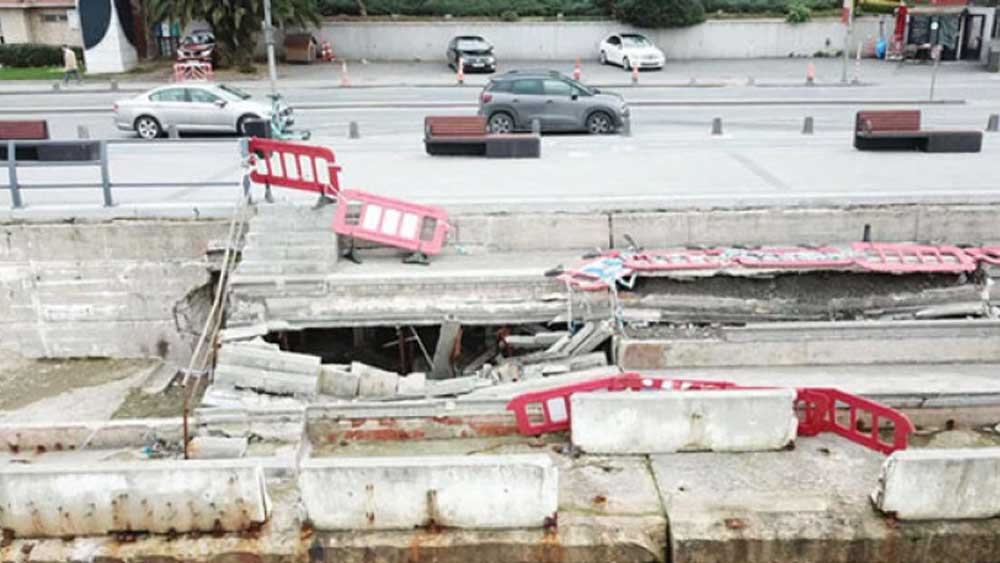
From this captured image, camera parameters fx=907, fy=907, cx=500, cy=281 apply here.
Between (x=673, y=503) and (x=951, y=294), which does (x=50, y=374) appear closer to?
(x=673, y=503)

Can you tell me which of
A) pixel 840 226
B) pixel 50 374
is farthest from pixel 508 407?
pixel 50 374

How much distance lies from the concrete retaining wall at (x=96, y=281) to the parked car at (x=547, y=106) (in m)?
9.41

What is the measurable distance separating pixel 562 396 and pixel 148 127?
16.0 meters

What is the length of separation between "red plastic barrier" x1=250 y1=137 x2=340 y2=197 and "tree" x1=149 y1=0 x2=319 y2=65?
20.9 m

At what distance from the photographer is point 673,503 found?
854cm

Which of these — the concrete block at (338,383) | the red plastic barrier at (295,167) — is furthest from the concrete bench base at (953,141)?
the concrete block at (338,383)

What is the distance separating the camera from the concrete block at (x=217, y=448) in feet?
31.2

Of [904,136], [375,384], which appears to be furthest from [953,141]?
[375,384]

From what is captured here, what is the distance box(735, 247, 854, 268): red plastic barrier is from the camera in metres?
12.5

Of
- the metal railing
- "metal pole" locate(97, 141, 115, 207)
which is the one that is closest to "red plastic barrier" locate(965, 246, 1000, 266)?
the metal railing

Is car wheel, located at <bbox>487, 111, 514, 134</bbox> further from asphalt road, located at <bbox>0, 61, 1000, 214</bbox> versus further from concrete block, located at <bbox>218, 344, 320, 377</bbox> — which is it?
concrete block, located at <bbox>218, 344, 320, 377</bbox>

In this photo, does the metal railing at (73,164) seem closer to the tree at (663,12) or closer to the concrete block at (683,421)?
the concrete block at (683,421)

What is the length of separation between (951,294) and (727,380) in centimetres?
392

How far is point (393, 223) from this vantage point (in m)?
13.0
